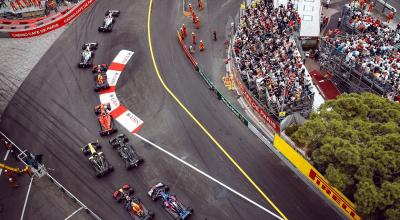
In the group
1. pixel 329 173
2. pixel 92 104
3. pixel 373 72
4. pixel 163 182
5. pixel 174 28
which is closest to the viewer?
pixel 329 173

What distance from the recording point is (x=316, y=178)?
28.9 m

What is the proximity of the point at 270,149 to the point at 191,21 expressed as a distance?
19.9m

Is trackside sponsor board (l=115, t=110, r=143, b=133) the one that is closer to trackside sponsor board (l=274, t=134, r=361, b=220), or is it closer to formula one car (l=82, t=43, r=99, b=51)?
formula one car (l=82, t=43, r=99, b=51)

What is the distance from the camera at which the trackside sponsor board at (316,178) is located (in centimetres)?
2716

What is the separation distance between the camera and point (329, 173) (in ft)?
83.8

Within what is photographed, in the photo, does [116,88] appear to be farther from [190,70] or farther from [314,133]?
[314,133]

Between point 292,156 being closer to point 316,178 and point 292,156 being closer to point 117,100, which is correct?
point 316,178

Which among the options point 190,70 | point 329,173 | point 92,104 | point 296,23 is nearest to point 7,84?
point 92,104

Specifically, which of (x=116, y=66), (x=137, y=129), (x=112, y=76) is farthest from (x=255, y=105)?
(x=116, y=66)

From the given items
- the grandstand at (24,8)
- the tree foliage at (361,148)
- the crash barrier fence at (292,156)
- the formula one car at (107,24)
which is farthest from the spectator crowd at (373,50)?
the grandstand at (24,8)

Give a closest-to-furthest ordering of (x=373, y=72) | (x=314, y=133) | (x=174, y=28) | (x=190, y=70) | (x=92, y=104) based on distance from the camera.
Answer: (x=314, y=133), (x=373, y=72), (x=92, y=104), (x=190, y=70), (x=174, y=28)

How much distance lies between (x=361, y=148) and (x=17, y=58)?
117ft

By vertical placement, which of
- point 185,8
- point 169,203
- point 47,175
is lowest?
A: point 169,203

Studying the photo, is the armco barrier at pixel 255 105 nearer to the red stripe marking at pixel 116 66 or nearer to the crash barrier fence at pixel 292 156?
the crash barrier fence at pixel 292 156
